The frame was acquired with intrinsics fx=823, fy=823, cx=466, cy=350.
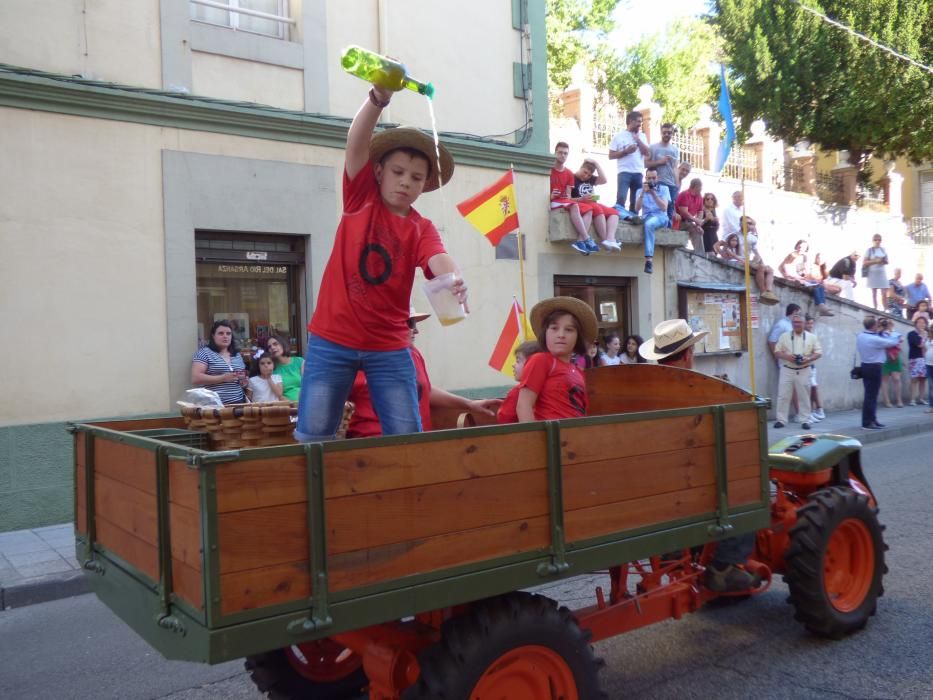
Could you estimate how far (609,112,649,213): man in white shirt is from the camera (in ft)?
42.5

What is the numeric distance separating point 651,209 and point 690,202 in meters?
2.21

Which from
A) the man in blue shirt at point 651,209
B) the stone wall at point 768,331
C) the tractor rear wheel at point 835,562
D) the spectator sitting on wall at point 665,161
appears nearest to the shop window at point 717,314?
the stone wall at point 768,331

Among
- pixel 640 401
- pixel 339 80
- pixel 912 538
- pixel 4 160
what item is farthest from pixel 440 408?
pixel 339 80

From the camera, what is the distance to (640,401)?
4.41 m

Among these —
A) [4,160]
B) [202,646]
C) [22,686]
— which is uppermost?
[4,160]

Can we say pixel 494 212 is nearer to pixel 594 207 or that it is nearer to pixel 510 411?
pixel 510 411

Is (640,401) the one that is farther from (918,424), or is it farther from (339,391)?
(918,424)

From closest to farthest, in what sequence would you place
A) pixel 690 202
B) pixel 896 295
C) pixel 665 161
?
pixel 665 161 < pixel 690 202 < pixel 896 295

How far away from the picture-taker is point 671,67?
36.6 meters

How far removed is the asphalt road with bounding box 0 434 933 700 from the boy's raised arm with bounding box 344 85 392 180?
2.54 m

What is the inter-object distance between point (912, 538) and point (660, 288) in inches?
291

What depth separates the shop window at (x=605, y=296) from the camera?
12242mm

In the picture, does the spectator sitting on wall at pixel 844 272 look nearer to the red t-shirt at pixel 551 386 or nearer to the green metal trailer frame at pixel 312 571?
the red t-shirt at pixel 551 386

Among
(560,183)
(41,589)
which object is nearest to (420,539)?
(41,589)
